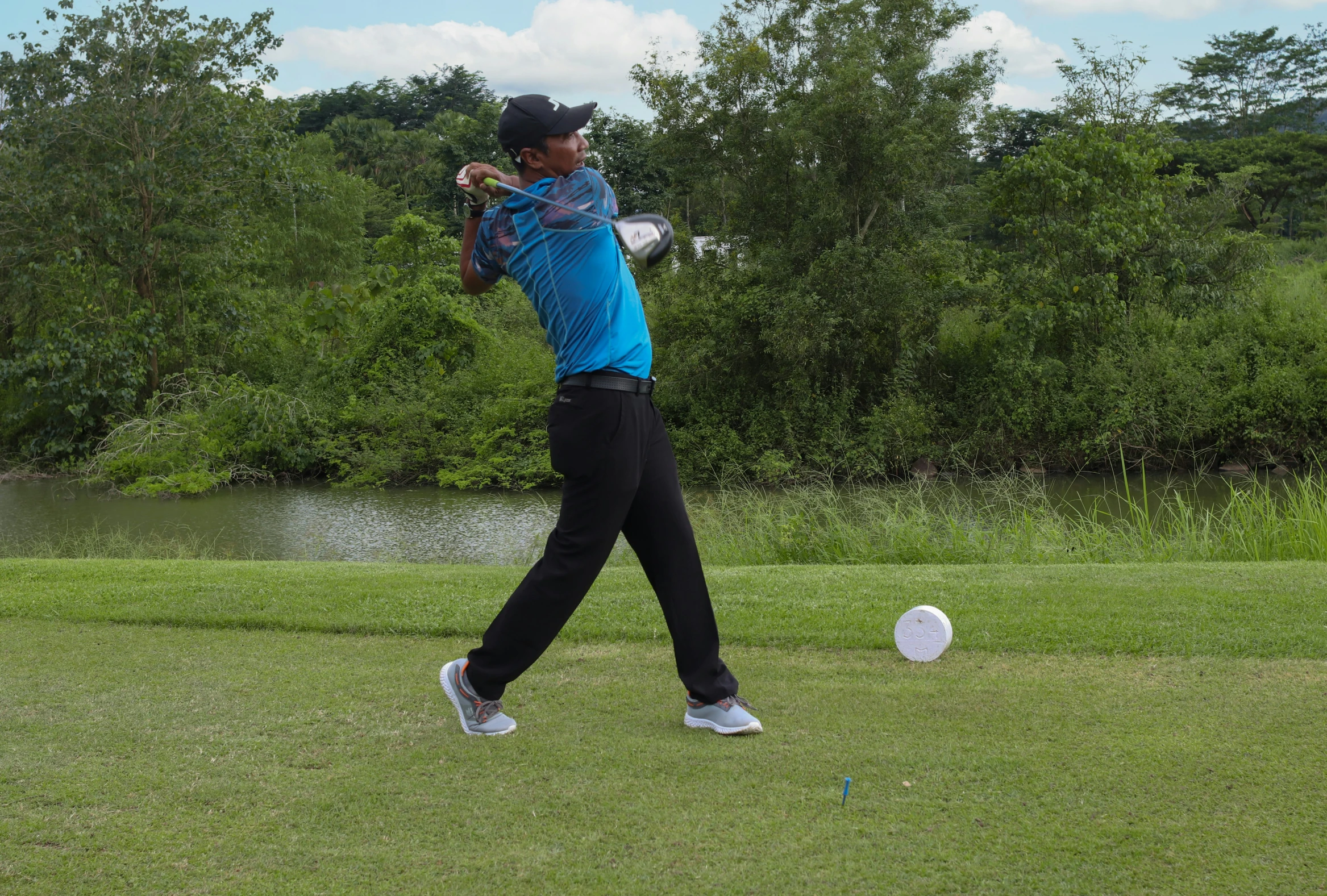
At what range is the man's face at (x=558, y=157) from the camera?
344 cm

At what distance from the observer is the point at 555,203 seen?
11.0 feet

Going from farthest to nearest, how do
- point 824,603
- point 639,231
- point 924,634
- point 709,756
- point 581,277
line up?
1. point 824,603
2. point 924,634
3. point 581,277
4. point 639,231
5. point 709,756

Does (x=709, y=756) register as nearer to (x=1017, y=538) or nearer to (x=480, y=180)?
(x=480, y=180)

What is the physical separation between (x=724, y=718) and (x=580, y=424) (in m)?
1.05

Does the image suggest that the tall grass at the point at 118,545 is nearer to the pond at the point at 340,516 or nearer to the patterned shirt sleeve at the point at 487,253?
Answer: the pond at the point at 340,516

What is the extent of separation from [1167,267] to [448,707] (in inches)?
833

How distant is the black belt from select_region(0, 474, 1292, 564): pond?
8.44m

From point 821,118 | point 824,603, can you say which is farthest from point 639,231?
point 821,118

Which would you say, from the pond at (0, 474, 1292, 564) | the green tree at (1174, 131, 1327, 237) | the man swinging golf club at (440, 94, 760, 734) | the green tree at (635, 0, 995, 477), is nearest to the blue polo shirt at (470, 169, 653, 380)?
the man swinging golf club at (440, 94, 760, 734)

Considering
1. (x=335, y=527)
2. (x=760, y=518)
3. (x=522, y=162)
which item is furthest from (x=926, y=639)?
(x=335, y=527)

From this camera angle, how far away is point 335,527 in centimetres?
1554

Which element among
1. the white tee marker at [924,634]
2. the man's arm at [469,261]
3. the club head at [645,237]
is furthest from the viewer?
the white tee marker at [924,634]

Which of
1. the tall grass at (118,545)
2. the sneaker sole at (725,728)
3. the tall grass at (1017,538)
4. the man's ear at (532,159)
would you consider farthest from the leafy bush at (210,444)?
the sneaker sole at (725,728)

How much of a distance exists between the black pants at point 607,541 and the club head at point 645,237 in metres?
0.44
